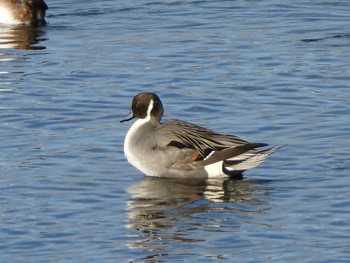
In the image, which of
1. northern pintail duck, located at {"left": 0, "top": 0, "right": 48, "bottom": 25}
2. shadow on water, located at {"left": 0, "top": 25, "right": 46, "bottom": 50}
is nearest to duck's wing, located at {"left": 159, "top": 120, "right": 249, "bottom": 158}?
shadow on water, located at {"left": 0, "top": 25, "right": 46, "bottom": 50}

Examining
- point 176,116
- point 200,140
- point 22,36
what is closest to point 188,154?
point 200,140

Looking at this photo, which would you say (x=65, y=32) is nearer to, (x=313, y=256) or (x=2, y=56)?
(x=2, y=56)

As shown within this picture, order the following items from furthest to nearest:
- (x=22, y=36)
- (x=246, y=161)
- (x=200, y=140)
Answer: (x=22, y=36)
(x=200, y=140)
(x=246, y=161)

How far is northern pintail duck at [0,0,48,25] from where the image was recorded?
19922 mm

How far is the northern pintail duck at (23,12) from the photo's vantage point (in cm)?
1992

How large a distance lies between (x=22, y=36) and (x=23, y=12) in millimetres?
940

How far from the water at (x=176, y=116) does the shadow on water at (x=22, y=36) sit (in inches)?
1.4

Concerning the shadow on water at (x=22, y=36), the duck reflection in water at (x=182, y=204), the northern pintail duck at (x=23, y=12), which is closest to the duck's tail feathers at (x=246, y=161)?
the duck reflection in water at (x=182, y=204)

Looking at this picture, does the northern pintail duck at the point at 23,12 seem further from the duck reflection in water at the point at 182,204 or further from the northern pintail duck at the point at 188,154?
the duck reflection in water at the point at 182,204

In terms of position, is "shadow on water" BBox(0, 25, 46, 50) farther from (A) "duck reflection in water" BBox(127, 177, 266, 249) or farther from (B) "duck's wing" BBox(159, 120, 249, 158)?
(A) "duck reflection in water" BBox(127, 177, 266, 249)

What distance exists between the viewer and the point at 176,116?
14508 mm

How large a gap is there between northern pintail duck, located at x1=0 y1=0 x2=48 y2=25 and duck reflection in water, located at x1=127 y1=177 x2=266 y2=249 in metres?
8.21

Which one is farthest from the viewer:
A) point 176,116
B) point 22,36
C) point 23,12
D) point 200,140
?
point 23,12

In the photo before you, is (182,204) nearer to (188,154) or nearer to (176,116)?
(188,154)
